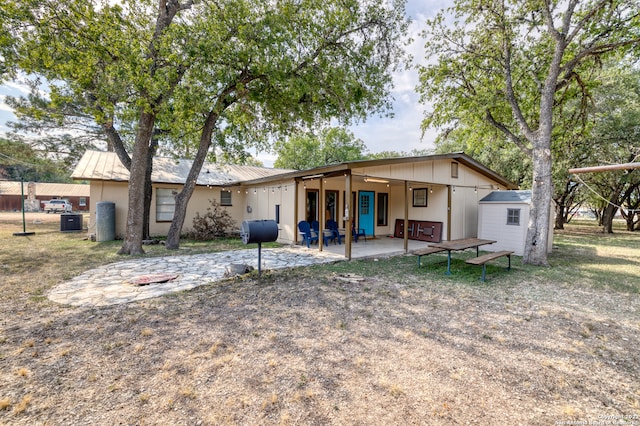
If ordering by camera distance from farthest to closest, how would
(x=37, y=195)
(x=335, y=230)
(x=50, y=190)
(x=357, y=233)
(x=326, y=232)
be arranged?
(x=50, y=190) → (x=37, y=195) → (x=357, y=233) → (x=335, y=230) → (x=326, y=232)

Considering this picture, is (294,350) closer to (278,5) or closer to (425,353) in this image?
(425,353)

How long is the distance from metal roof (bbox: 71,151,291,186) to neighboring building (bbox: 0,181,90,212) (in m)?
27.9

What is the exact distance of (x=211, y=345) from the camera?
3.00 m

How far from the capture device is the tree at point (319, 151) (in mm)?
26500

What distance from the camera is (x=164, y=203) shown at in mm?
12242

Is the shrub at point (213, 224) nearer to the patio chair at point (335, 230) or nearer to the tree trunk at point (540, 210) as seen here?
the patio chair at point (335, 230)

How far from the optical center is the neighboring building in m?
31.5

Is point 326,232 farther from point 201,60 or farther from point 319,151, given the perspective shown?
point 319,151

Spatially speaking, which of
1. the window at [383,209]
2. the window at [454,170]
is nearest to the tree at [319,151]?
the window at [383,209]

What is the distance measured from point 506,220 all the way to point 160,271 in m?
10.3

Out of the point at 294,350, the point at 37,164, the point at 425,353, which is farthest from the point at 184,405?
the point at 37,164

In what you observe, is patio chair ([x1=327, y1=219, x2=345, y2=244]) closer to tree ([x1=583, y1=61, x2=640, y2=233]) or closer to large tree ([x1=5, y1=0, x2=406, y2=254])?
large tree ([x1=5, y1=0, x2=406, y2=254])

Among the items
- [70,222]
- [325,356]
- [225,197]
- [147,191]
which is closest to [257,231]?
[325,356]

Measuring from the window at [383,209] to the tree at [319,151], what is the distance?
45.6 feet
